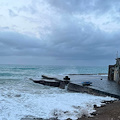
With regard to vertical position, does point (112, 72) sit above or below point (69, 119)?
above

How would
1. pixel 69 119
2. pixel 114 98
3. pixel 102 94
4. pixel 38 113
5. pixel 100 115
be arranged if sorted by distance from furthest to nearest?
pixel 102 94
pixel 114 98
pixel 38 113
pixel 100 115
pixel 69 119

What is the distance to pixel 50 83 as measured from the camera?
76.3ft

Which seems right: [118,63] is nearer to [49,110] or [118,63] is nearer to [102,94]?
[102,94]

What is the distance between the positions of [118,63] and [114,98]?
11.7 metres

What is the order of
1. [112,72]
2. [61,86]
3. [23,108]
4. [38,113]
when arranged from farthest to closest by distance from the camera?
[112,72] < [61,86] < [23,108] < [38,113]

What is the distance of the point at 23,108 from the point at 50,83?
1380cm

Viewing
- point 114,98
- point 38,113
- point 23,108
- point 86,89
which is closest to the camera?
point 38,113

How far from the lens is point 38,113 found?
869cm

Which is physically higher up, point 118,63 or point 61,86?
point 118,63

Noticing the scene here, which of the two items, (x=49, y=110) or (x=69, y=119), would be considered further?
(x=49, y=110)

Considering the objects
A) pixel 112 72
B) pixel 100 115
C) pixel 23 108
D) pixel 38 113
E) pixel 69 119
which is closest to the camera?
pixel 69 119

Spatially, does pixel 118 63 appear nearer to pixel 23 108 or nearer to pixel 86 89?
pixel 86 89

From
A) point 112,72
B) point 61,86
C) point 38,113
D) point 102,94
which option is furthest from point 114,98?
point 112,72

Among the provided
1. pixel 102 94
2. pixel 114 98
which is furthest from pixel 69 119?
pixel 102 94
